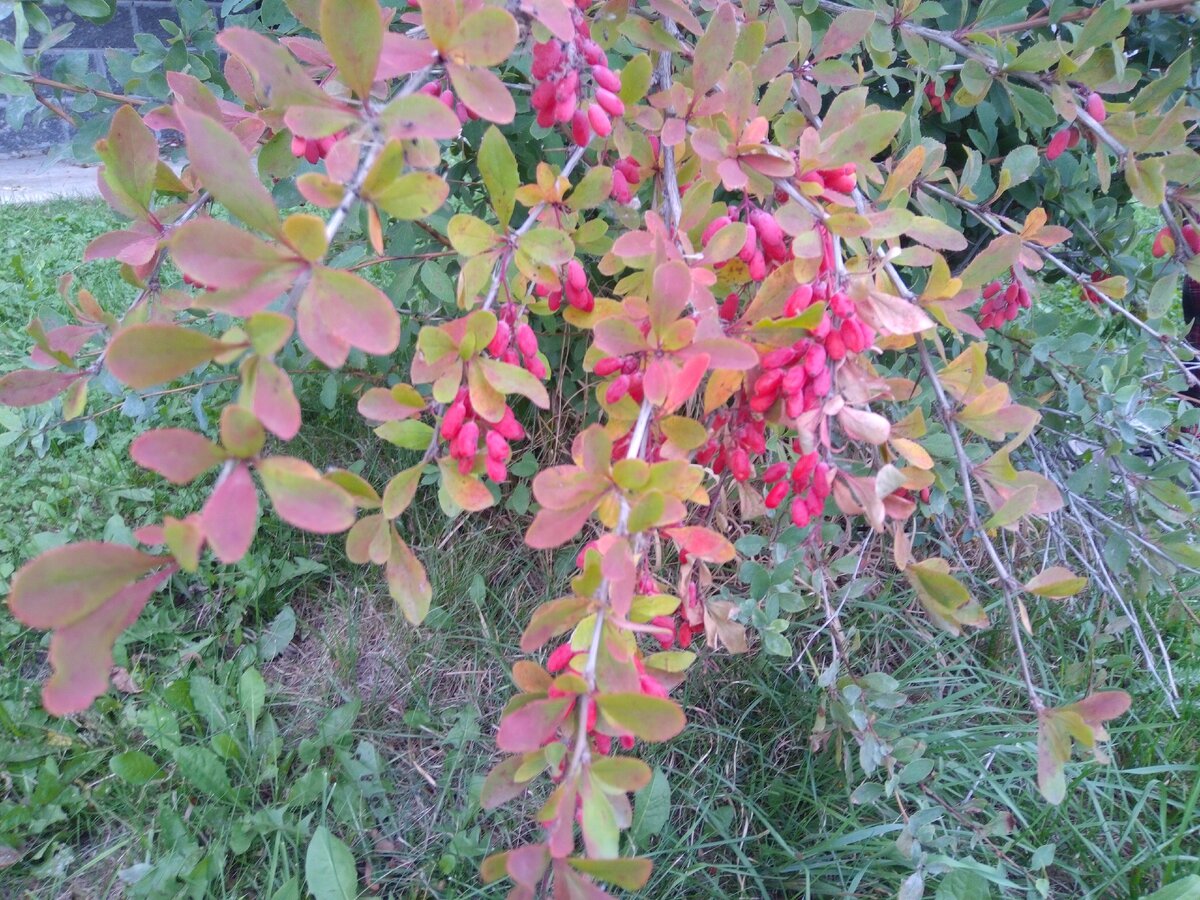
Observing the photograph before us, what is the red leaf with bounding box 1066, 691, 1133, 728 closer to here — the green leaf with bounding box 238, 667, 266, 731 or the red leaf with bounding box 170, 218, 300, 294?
the red leaf with bounding box 170, 218, 300, 294

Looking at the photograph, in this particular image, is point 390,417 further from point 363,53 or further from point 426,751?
point 426,751

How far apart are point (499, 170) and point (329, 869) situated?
33.8 inches

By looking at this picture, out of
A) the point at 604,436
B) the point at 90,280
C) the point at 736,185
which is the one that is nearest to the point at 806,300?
the point at 736,185

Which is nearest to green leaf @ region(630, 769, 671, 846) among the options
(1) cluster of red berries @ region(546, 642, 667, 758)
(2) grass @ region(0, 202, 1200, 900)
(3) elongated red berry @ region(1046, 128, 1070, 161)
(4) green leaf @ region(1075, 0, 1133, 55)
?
(2) grass @ region(0, 202, 1200, 900)

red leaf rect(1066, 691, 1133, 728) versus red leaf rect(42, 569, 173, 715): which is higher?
red leaf rect(42, 569, 173, 715)

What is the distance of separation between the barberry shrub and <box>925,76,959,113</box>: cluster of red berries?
2cm

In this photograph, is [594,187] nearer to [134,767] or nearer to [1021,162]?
[1021,162]

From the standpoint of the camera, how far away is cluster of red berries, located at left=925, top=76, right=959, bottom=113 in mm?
1319

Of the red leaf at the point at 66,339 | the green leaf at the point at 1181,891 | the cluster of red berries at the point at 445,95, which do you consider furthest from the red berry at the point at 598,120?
the green leaf at the point at 1181,891

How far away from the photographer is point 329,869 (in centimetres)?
104

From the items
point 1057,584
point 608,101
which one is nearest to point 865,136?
point 608,101

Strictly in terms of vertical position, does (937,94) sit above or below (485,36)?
below

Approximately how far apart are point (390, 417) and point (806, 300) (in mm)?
373

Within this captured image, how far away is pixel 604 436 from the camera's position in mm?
589
